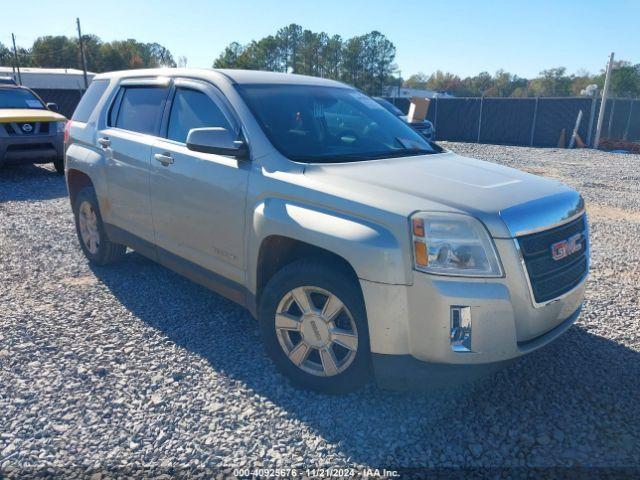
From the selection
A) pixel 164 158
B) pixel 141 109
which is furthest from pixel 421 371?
pixel 141 109

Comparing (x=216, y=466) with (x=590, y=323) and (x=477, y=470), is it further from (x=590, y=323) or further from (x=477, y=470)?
(x=590, y=323)

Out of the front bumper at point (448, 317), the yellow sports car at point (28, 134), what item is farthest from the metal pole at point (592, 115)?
the front bumper at point (448, 317)

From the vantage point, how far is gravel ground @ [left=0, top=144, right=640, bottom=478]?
2.69 m

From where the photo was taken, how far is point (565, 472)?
258cm

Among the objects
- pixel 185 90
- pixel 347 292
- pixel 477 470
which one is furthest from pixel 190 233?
pixel 477 470

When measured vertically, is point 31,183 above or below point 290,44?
below

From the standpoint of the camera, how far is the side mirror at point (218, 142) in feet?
10.9

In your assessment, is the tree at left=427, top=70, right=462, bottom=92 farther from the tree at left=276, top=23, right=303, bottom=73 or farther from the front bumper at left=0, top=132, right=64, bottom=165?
the front bumper at left=0, top=132, right=64, bottom=165

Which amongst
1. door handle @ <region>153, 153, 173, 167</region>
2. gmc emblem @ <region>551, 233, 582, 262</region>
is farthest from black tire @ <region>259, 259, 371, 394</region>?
door handle @ <region>153, 153, 173, 167</region>

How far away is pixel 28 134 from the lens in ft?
34.7

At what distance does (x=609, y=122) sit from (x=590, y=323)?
20549mm

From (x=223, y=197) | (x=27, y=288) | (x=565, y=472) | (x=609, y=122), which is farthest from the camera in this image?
(x=609, y=122)

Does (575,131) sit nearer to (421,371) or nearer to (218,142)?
(218,142)

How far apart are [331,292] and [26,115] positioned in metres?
10.2
